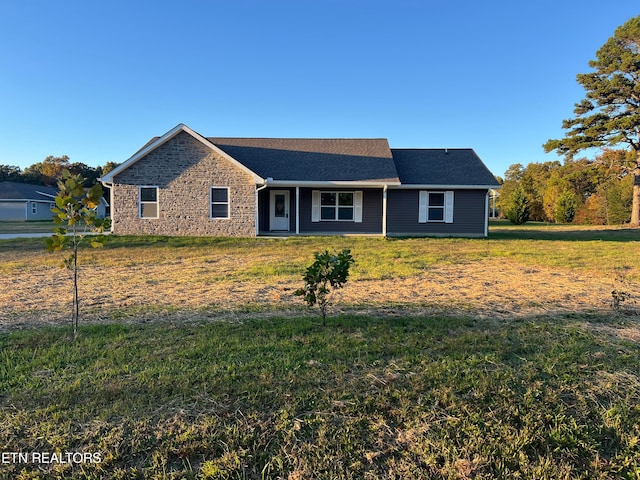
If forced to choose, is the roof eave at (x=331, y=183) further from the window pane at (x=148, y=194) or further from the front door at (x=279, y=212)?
the window pane at (x=148, y=194)

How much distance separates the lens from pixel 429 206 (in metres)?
17.9

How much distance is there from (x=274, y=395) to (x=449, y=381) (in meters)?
1.41

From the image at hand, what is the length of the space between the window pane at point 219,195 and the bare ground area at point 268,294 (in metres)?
7.46

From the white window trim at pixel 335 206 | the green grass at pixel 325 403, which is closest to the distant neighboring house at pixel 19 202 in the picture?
the white window trim at pixel 335 206

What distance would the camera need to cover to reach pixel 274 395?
2955 mm

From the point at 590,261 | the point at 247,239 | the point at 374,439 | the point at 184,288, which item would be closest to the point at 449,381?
the point at 374,439

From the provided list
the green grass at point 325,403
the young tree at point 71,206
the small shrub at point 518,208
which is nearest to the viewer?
the green grass at point 325,403

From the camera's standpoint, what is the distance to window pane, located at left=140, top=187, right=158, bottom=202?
53.0 ft

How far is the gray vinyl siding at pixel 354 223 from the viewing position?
17984 mm

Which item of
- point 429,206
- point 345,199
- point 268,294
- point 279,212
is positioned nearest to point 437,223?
point 429,206

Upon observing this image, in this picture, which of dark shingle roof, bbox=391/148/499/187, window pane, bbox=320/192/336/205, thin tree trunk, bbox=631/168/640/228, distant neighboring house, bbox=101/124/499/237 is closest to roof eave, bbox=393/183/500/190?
distant neighboring house, bbox=101/124/499/237

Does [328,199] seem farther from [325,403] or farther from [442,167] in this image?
[325,403]

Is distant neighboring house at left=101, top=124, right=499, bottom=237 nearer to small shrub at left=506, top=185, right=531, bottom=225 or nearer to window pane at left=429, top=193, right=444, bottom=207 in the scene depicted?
window pane at left=429, top=193, right=444, bottom=207

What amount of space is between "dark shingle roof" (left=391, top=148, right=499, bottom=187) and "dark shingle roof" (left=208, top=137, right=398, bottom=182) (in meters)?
0.83
